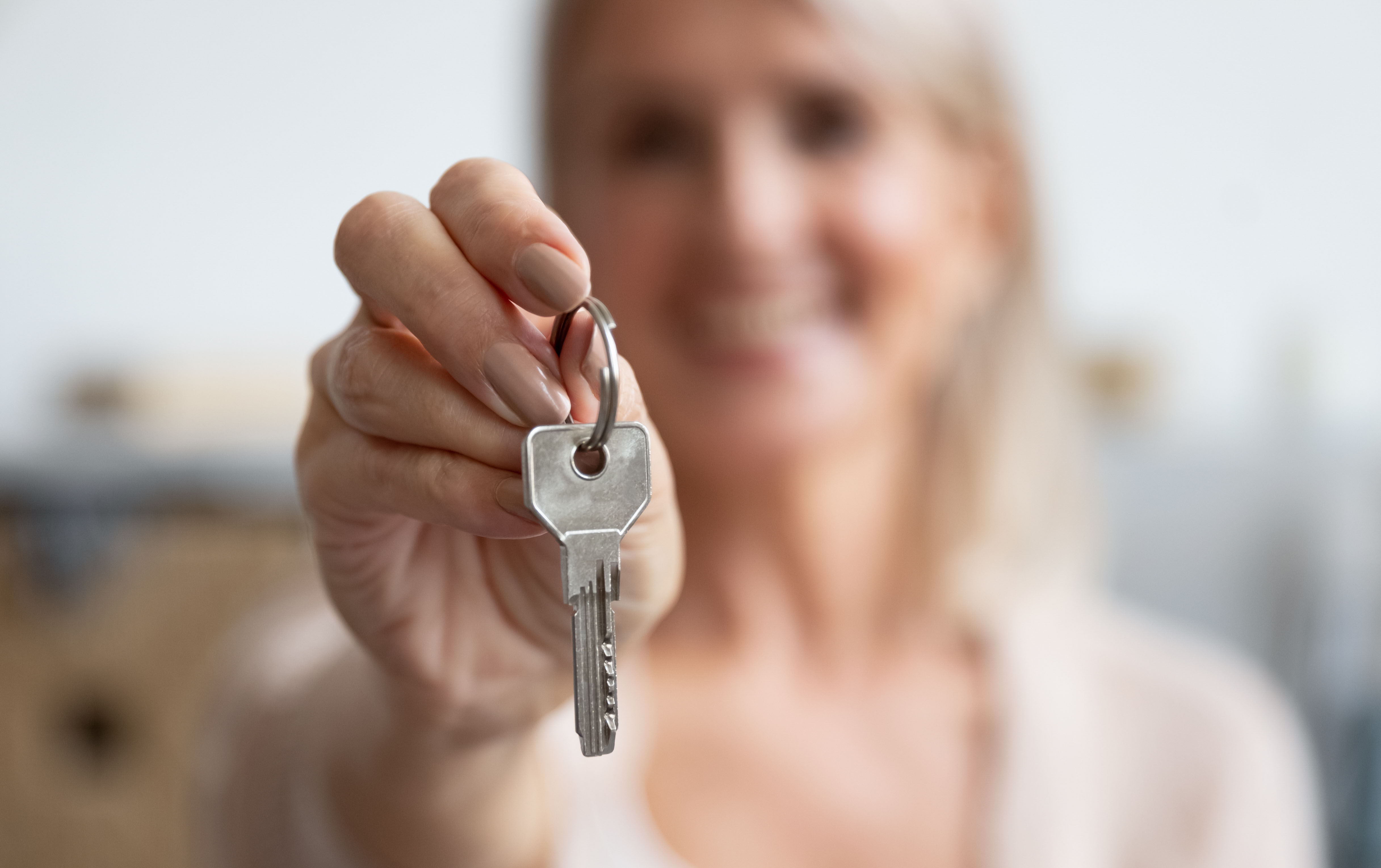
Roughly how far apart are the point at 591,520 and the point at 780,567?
50cm

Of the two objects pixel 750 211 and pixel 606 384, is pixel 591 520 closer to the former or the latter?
pixel 606 384

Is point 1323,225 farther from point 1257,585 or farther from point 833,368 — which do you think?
point 833,368

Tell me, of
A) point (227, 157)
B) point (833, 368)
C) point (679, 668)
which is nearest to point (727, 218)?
point (833, 368)

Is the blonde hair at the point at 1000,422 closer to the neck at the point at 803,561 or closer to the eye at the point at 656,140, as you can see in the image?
the neck at the point at 803,561

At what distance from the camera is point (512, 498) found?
7.7 inches

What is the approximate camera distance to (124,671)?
1021 millimetres

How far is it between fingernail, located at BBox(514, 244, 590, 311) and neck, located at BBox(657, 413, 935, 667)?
454mm

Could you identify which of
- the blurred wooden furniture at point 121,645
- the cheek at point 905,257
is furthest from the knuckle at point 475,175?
the blurred wooden furniture at point 121,645

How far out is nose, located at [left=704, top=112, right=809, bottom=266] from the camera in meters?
0.52

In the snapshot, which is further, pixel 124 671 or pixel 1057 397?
pixel 124 671

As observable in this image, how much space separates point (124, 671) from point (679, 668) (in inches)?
27.5

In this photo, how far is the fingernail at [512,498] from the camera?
20 centimetres

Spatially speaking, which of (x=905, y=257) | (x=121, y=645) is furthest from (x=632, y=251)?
(x=121, y=645)

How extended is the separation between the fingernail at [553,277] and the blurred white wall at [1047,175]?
1.98 ft
